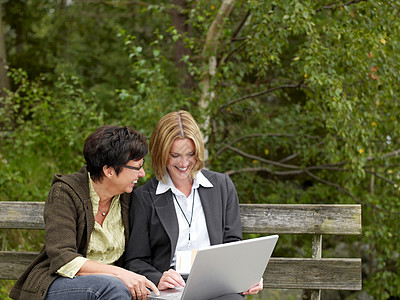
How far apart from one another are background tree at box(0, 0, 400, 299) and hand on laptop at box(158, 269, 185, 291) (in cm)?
187

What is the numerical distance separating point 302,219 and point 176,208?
766 mm

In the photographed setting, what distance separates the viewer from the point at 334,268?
3359 mm

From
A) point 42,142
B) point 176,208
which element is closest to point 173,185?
point 176,208

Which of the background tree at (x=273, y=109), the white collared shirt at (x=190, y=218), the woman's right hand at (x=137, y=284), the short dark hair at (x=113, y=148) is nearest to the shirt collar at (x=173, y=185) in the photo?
the white collared shirt at (x=190, y=218)

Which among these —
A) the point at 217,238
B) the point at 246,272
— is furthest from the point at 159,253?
the point at 246,272

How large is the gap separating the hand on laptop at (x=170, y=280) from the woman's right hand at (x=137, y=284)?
52 mm

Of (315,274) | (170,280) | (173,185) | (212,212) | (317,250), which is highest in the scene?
(173,185)

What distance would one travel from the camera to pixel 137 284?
2619 millimetres

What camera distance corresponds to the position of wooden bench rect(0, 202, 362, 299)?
3.34 m

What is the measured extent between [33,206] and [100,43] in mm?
7688

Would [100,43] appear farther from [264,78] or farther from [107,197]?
[107,197]

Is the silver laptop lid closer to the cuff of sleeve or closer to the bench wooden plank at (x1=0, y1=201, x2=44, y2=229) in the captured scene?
the cuff of sleeve

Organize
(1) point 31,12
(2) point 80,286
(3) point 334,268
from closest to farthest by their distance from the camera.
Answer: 1. (2) point 80,286
2. (3) point 334,268
3. (1) point 31,12

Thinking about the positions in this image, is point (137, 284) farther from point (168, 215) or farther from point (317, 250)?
point (317, 250)
